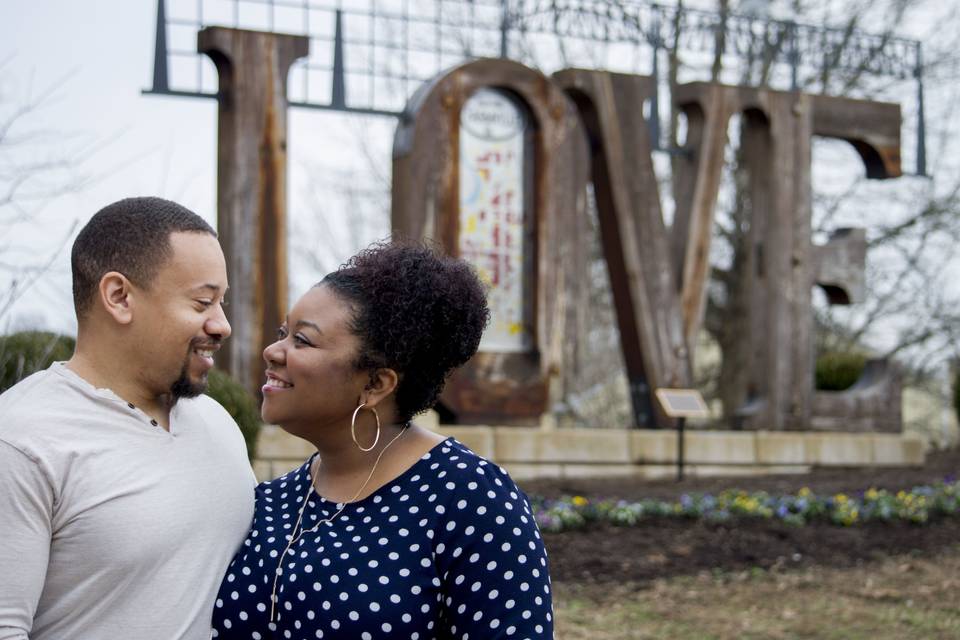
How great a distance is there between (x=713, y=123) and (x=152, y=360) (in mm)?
9147

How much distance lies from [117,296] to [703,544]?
571 cm

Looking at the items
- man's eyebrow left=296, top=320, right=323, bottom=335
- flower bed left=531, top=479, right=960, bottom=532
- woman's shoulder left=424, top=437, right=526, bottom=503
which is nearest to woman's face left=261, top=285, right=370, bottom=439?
man's eyebrow left=296, top=320, right=323, bottom=335

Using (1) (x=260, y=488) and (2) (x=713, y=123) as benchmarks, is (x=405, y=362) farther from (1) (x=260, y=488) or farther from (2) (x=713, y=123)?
(2) (x=713, y=123)

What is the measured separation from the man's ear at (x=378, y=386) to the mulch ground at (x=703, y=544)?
4.58 metres

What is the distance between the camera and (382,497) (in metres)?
2.48

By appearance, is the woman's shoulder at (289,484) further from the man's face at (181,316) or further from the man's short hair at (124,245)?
the man's short hair at (124,245)

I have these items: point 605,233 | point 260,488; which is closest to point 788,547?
point 605,233

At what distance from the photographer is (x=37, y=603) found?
2.17m

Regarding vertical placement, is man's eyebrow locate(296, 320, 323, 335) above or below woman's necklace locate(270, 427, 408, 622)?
above

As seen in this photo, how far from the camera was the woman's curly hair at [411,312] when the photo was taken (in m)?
2.52

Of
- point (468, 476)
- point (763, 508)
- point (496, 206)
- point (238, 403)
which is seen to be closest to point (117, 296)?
point (468, 476)

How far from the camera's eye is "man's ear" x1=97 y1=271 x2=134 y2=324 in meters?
2.39

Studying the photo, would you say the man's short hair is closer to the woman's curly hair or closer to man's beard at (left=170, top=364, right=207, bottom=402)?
man's beard at (left=170, top=364, right=207, bottom=402)

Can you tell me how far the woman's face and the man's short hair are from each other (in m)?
0.27
